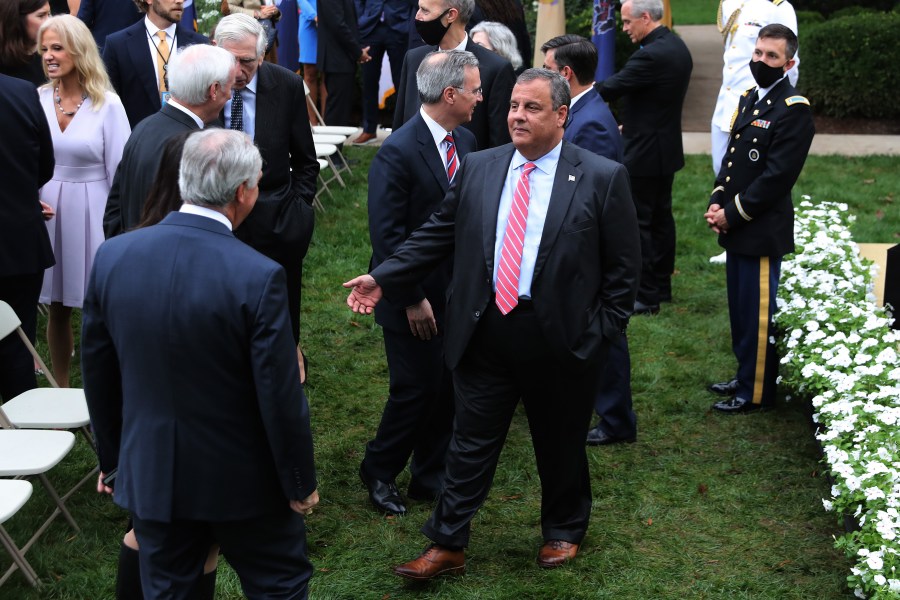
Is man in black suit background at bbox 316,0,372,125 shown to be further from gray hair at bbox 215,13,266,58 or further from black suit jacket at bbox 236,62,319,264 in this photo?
gray hair at bbox 215,13,266,58

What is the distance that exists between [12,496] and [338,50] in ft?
25.7

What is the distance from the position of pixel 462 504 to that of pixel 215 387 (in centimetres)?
161

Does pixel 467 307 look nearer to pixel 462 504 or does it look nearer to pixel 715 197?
pixel 462 504

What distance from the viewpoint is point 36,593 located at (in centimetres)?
455

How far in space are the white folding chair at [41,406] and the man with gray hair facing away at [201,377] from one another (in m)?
1.72

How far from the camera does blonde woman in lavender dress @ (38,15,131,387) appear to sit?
19.0 ft

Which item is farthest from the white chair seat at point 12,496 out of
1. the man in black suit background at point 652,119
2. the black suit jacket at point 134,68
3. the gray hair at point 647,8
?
the gray hair at point 647,8

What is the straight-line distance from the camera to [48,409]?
5.20m

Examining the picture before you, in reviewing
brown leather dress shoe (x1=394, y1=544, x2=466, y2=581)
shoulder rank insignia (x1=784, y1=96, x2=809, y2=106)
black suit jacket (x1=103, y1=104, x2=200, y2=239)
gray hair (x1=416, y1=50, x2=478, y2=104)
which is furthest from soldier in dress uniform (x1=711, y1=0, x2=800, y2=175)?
black suit jacket (x1=103, y1=104, x2=200, y2=239)

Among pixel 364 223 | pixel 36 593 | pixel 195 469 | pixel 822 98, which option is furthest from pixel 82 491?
pixel 822 98

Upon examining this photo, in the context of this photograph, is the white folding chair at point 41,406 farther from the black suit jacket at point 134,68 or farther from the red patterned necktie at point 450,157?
the red patterned necktie at point 450,157

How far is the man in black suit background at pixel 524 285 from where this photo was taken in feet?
14.4

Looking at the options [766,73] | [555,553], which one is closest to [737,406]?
[766,73]

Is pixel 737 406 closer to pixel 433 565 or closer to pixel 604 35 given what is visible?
pixel 433 565
